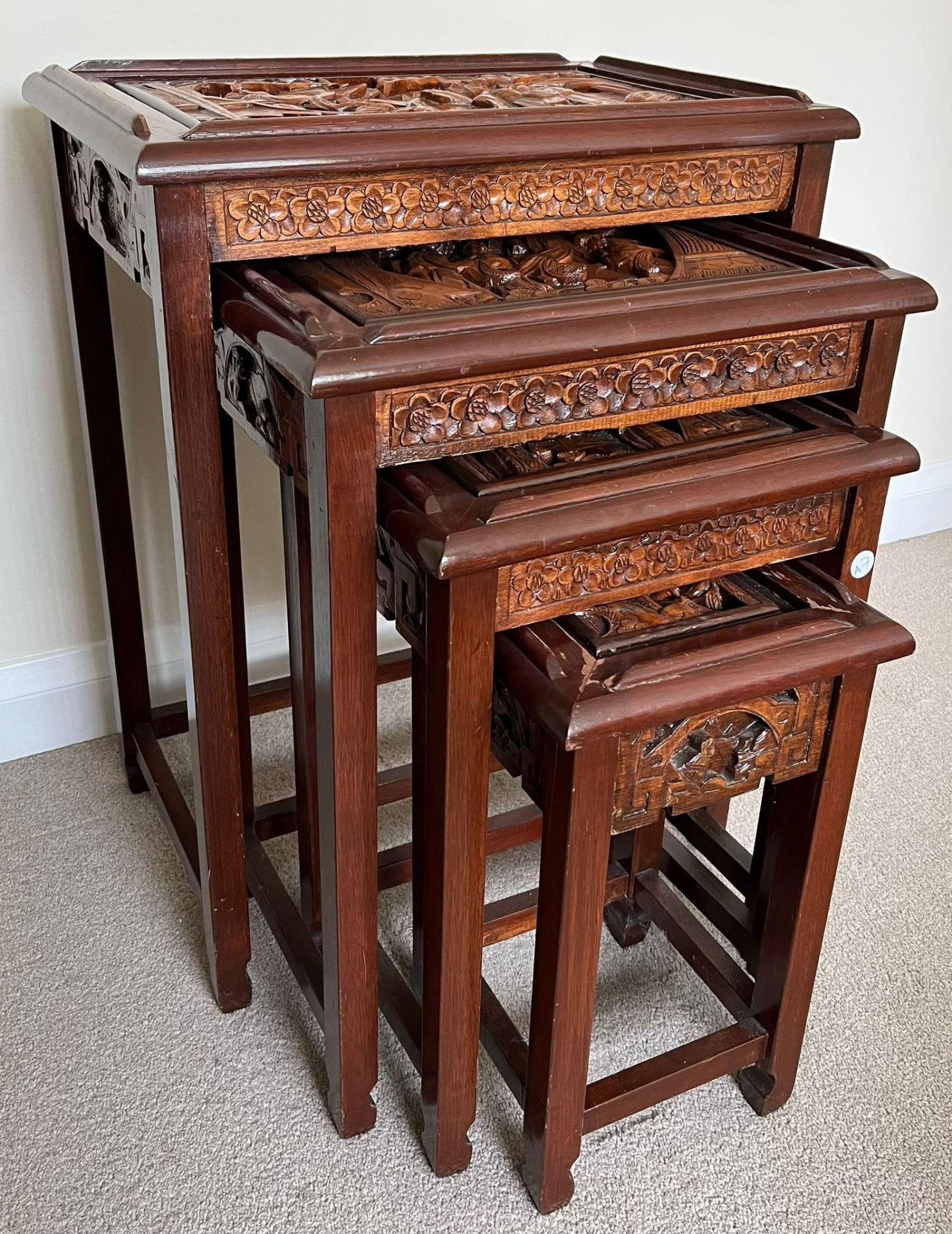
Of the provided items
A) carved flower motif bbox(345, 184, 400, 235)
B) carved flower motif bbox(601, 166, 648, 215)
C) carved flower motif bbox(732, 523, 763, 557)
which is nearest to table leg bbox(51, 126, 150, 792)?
carved flower motif bbox(345, 184, 400, 235)

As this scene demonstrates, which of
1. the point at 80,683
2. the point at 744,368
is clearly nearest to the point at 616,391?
the point at 744,368

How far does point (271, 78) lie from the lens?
4.48 ft

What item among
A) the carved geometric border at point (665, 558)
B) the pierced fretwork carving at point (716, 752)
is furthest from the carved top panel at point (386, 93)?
the pierced fretwork carving at point (716, 752)

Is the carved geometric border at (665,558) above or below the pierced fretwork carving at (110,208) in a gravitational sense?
below

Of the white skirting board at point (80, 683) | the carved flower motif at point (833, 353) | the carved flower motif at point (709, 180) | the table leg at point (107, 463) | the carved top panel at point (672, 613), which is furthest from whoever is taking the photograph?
the white skirting board at point (80, 683)

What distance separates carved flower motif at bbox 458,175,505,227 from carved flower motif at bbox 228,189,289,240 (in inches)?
6.4

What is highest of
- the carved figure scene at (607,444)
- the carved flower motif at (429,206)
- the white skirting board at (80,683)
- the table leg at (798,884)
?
the carved flower motif at (429,206)

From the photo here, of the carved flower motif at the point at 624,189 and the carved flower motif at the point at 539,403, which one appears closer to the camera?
the carved flower motif at the point at 539,403

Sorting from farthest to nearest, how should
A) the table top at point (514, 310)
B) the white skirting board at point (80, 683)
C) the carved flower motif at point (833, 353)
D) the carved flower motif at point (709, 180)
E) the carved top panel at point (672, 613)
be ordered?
the white skirting board at point (80, 683), the carved flower motif at point (709, 180), the carved flower motif at point (833, 353), the carved top panel at point (672, 613), the table top at point (514, 310)

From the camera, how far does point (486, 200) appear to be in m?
1.07

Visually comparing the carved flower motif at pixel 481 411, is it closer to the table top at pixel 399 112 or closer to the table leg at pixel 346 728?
the table leg at pixel 346 728

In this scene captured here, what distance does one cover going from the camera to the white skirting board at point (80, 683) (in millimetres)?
1687

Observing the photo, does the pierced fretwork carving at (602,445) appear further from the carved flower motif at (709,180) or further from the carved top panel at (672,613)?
the carved flower motif at (709,180)

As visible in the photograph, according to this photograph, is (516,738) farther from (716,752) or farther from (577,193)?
(577,193)
